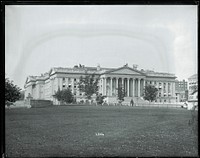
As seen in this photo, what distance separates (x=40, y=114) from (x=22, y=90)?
65.0 inches

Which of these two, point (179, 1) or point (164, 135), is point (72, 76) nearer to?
A: point (164, 135)

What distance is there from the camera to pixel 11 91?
858 centimetres

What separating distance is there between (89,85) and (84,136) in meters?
2.92

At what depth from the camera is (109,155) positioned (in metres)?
7.02

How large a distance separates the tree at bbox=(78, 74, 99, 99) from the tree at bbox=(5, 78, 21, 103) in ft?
8.04

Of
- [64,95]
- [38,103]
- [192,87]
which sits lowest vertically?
[38,103]

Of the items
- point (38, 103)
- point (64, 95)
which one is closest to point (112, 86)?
point (64, 95)

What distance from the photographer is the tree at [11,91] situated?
8034mm

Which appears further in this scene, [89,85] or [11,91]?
[89,85]

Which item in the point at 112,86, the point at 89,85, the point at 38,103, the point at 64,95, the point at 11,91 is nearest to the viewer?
the point at 11,91

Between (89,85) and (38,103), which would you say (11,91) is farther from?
(89,85)

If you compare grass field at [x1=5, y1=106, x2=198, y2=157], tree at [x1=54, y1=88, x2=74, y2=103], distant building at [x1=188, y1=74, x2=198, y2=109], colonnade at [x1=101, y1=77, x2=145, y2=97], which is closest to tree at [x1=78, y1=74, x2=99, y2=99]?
colonnade at [x1=101, y1=77, x2=145, y2=97]

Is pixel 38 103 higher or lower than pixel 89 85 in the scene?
lower

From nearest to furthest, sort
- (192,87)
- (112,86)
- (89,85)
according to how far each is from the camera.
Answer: (192,87)
(89,85)
(112,86)
